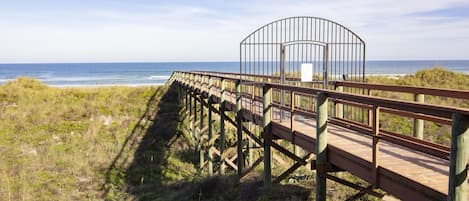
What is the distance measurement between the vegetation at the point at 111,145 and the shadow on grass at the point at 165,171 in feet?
0.14

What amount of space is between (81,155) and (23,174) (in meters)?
3.24

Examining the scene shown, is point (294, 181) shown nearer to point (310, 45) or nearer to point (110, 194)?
point (310, 45)

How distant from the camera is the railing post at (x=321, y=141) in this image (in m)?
6.15

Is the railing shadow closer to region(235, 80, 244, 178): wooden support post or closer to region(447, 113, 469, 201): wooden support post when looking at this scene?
region(235, 80, 244, 178): wooden support post

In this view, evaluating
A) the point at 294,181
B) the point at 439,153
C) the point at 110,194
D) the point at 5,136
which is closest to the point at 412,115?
the point at 439,153

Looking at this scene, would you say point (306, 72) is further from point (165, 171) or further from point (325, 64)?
point (165, 171)

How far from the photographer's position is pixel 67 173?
744 inches

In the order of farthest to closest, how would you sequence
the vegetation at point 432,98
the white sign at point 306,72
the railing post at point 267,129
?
the vegetation at point 432,98 < the white sign at point 306,72 < the railing post at point 267,129

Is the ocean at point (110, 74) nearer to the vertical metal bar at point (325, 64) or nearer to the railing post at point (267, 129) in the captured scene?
the vertical metal bar at point (325, 64)

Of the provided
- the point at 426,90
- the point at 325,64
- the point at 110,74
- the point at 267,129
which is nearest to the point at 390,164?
the point at 426,90

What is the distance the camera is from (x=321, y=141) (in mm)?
6211

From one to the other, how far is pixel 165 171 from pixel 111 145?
4636 millimetres

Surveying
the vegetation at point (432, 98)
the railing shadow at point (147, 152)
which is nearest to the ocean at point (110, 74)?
the vegetation at point (432, 98)

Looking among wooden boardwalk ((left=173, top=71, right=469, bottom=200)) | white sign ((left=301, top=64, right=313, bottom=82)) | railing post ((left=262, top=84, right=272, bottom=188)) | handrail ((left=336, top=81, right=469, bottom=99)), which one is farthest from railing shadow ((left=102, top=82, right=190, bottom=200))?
wooden boardwalk ((left=173, top=71, right=469, bottom=200))
